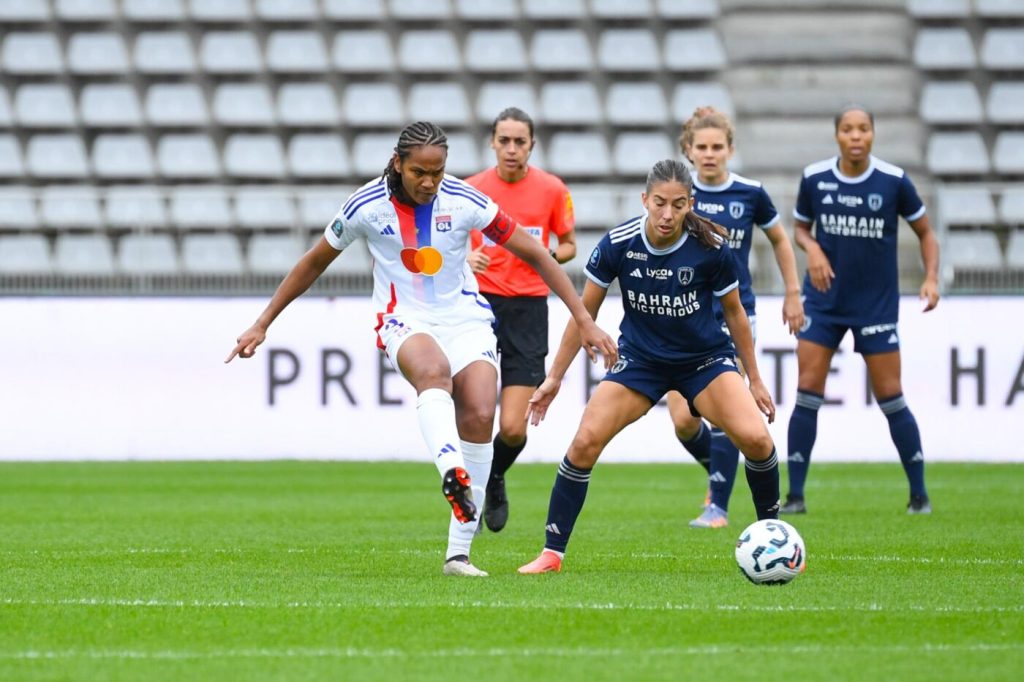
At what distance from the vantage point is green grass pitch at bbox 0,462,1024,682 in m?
4.85

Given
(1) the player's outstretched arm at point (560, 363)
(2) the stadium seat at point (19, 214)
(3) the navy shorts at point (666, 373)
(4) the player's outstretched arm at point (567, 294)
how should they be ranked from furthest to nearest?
(2) the stadium seat at point (19, 214), (3) the navy shorts at point (666, 373), (1) the player's outstretched arm at point (560, 363), (4) the player's outstretched arm at point (567, 294)

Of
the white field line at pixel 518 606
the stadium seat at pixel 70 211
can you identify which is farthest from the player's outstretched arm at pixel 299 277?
the stadium seat at pixel 70 211

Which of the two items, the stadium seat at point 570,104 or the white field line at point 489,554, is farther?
the stadium seat at point 570,104

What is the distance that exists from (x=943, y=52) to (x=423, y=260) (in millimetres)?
15072

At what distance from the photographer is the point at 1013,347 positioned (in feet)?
47.4

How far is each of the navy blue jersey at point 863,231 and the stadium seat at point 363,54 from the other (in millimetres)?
11197

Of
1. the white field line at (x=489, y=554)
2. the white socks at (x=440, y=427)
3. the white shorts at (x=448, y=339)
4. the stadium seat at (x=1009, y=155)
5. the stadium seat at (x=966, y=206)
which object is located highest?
the stadium seat at (x=1009, y=155)

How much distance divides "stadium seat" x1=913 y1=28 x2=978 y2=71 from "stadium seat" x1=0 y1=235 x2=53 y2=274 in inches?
413

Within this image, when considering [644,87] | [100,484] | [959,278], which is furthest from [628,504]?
[644,87]

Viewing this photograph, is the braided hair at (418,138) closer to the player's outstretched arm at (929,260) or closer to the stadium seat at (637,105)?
the player's outstretched arm at (929,260)

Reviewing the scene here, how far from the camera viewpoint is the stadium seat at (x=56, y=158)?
64.1 ft

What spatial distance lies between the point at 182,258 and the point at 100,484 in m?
4.79

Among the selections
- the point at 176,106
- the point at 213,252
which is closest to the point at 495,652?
the point at 213,252

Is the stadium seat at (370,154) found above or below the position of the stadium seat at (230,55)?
below
